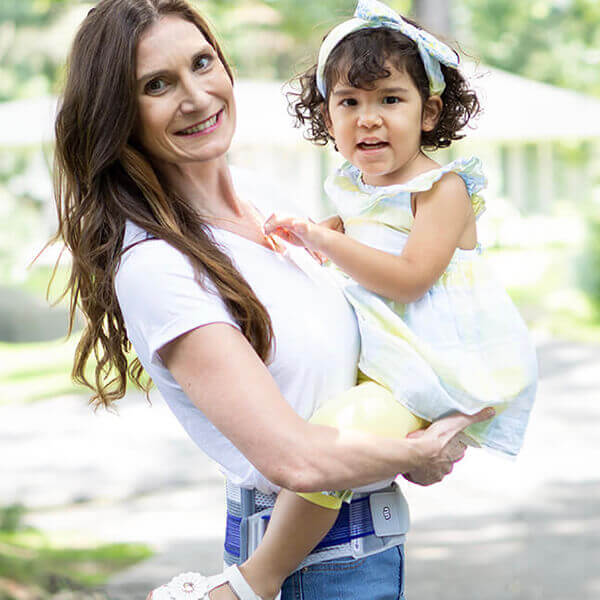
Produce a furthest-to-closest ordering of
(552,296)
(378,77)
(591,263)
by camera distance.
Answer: (552,296) → (591,263) → (378,77)

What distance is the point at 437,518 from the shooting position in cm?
575

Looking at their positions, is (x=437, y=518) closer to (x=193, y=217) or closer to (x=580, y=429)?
(x=580, y=429)

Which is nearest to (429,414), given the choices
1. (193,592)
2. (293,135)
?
(193,592)

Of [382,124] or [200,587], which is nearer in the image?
[200,587]

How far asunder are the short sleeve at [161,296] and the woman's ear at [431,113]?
28.0 inches

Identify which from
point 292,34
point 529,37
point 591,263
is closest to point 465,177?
point 591,263

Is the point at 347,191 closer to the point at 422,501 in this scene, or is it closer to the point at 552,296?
the point at 422,501

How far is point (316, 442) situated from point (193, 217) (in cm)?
55

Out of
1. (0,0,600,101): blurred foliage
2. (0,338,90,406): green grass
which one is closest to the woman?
(0,338,90,406): green grass

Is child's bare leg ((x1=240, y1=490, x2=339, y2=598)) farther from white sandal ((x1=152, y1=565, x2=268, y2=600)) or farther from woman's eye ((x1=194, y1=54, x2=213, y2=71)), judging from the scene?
woman's eye ((x1=194, y1=54, x2=213, y2=71))

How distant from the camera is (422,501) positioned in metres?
6.06

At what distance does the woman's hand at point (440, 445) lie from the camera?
74.2 inches

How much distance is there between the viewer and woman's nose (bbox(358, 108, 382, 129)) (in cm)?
210

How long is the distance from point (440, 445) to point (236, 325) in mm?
473
